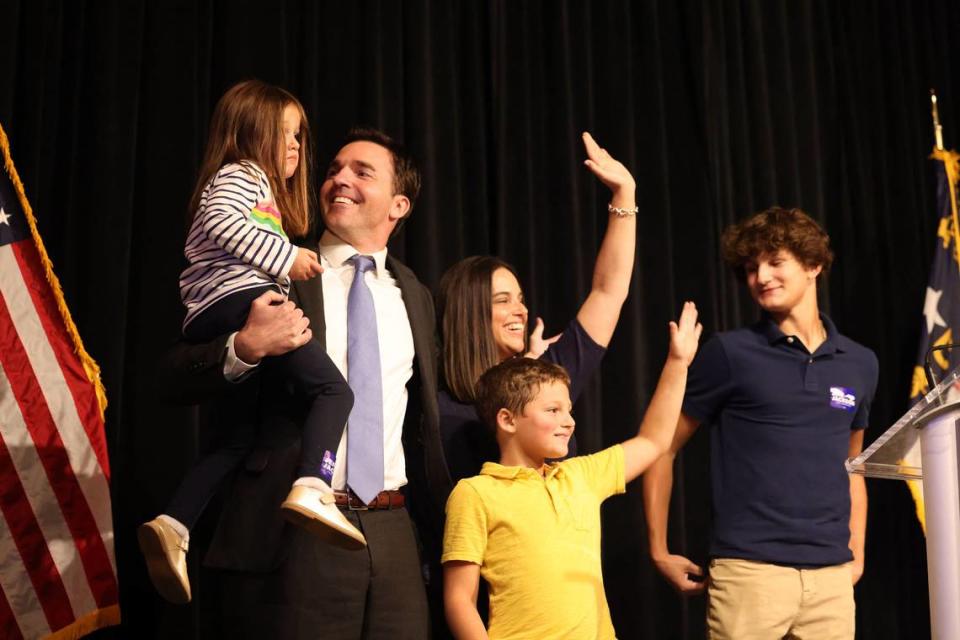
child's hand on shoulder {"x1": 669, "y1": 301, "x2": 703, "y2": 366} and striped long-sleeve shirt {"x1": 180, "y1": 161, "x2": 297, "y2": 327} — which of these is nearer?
striped long-sleeve shirt {"x1": 180, "y1": 161, "x2": 297, "y2": 327}

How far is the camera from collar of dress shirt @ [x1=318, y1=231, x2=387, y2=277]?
8.50 ft

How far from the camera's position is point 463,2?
4.02 metres

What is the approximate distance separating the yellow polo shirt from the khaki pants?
0.59 meters

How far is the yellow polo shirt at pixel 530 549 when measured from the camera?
7.54 feet

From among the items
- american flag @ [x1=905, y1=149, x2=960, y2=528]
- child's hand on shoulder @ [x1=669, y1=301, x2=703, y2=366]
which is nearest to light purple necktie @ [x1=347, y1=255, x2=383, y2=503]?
child's hand on shoulder @ [x1=669, y1=301, x2=703, y2=366]

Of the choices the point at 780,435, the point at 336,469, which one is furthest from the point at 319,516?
the point at 780,435

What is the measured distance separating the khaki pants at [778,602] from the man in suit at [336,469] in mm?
849

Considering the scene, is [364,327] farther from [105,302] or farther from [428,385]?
[105,302]

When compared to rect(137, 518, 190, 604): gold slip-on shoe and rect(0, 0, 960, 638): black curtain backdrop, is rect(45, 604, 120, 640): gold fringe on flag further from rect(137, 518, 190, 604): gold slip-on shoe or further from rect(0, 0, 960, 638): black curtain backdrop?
rect(137, 518, 190, 604): gold slip-on shoe

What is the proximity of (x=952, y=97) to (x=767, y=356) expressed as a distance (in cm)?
247

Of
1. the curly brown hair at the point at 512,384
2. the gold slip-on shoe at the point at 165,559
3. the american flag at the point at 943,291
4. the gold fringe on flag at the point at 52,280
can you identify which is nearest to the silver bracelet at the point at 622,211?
the curly brown hair at the point at 512,384

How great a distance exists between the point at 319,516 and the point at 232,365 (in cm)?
41

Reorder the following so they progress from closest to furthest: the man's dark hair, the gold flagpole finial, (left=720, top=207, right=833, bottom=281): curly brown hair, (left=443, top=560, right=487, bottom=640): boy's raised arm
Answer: (left=443, top=560, right=487, bottom=640): boy's raised arm → the man's dark hair → (left=720, top=207, right=833, bottom=281): curly brown hair → the gold flagpole finial

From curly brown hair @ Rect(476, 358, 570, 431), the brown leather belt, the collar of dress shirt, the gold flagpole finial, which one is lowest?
the brown leather belt
